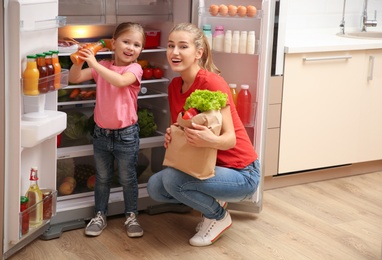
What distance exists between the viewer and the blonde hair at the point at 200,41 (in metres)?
3.26

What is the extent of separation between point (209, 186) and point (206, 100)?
442mm

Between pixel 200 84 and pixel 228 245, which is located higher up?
pixel 200 84

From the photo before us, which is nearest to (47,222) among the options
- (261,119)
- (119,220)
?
(119,220)

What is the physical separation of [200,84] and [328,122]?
4.44ft

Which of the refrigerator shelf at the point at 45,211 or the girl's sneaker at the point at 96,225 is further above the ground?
the refrigerator shelf at the point at 45,211

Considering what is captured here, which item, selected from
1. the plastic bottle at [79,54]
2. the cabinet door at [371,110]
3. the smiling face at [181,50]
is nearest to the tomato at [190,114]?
the smiling face at [181,50]

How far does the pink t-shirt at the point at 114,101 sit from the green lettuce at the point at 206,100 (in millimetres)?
373

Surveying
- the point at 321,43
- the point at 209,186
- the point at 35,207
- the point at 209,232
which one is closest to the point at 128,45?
the point at 209,186

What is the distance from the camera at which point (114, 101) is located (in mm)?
3324

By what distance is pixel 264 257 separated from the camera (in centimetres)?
327

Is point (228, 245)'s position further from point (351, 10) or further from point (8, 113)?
point (351, 10)

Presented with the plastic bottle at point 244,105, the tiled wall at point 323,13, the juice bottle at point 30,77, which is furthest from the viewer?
the tiled wall at point 323,13

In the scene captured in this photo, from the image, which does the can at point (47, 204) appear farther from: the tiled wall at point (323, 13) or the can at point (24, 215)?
the tiled wall at point (323, 13)

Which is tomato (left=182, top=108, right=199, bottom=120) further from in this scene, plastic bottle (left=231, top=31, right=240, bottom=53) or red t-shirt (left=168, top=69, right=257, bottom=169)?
plastic bottle (left=231, top=31, right=240, bottom=53)
